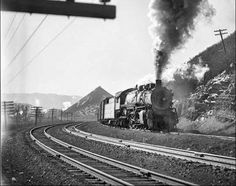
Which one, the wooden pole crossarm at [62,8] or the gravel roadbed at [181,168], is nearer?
the wooden pole crossarm at [62,8]

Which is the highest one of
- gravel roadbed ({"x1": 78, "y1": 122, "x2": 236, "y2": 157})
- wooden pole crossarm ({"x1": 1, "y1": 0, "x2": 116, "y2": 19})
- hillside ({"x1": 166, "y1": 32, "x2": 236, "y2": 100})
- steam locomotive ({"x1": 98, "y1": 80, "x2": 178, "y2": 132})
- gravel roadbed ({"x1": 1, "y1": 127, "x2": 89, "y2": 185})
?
hillside ({"x1": 166, "y1": 32, "x2": 236, "y2": 100})

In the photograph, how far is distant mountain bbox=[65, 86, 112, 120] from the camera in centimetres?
14252

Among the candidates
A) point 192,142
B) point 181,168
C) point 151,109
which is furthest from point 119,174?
point 151,109

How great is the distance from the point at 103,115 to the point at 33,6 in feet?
106

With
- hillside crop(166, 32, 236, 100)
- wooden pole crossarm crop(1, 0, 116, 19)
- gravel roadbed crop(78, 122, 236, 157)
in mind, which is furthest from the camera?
hillside crop(166, 32, 236, 100)

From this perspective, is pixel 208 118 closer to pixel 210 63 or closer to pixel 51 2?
pixel 210 63

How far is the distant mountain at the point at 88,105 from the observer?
142525 millimetres

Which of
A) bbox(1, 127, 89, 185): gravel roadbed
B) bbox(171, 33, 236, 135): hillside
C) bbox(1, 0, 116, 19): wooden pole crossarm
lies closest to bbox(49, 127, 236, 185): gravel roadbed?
bbox(1, 127, 89, 185): gravel roadbed

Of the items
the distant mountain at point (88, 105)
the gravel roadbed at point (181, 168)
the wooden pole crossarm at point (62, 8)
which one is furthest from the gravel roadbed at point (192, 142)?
the distant mountain at point (88, 105)

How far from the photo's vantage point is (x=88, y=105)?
532ft

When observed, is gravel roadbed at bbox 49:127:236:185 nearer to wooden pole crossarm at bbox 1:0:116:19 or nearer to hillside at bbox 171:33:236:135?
wooden pole crossarm at bbox 1:0:116:19

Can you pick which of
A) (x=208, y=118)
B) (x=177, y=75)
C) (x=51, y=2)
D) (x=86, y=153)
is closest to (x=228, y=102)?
(x=208, y=118)

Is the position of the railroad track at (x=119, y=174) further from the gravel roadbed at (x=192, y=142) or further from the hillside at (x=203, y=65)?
the hillside at (x=203, y=65)

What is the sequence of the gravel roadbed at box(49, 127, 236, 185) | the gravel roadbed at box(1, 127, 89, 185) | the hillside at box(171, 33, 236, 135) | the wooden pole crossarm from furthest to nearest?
the hillside at box(171, 33, 236, 135) → the gravel roadbed at box(49, 127, 236, 185) → the gravel roadbed at box(1, 127, 89, 185) → the wooden pole crossarm
